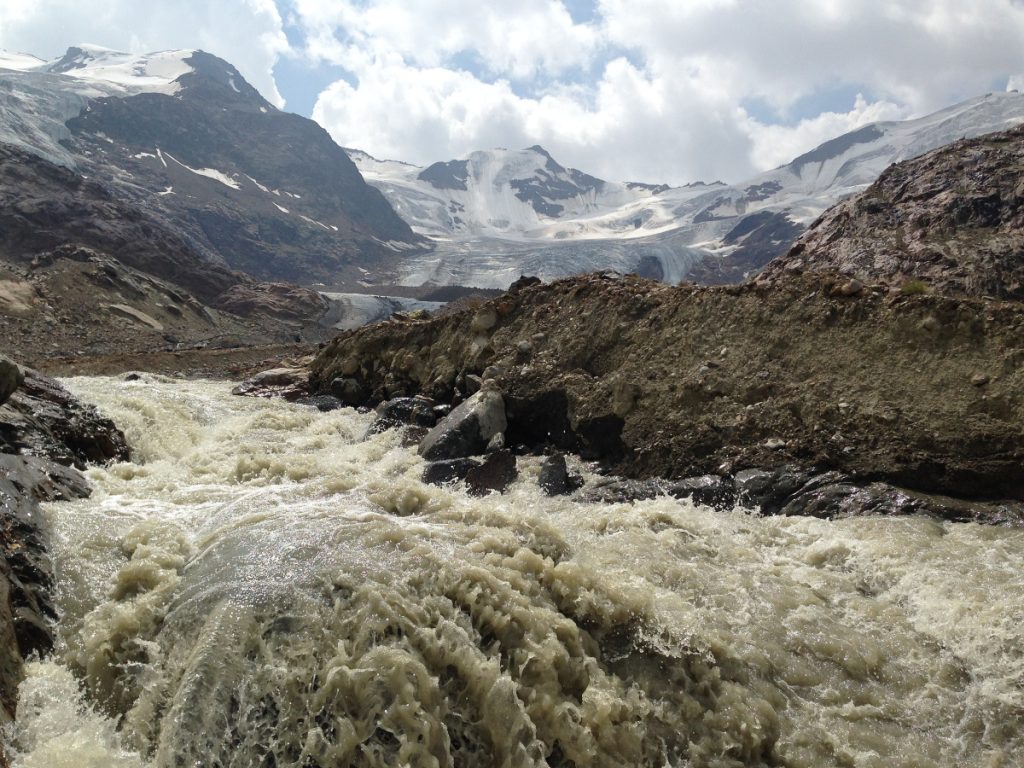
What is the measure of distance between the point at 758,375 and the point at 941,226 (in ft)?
56.3

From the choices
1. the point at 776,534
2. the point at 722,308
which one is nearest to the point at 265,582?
the point at 776,534

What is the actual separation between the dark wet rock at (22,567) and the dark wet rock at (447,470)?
4740 millimetres

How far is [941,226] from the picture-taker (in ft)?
73.4

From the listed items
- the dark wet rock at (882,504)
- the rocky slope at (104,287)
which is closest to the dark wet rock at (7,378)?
the dark wet rock at (882,504)

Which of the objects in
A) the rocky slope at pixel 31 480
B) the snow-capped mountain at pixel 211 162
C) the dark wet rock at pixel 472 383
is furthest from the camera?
the snow-capped mountain at pixel 211 162

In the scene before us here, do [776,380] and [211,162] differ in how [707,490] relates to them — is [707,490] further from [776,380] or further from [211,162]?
[211,162]

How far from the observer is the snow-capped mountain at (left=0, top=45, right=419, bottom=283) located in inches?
3932

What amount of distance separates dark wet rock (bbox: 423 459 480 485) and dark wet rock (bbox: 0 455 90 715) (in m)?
4.74

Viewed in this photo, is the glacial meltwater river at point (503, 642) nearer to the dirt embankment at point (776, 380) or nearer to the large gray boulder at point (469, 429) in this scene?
the dirt embankment at point (776, 380)

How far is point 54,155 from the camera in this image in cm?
8606

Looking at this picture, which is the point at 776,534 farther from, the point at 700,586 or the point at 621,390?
the point at 621,390

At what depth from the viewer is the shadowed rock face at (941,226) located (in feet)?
64.1

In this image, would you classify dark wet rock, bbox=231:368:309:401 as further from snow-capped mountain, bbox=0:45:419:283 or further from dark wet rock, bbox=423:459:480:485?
snow-capped mountain, bbox=0:45:419:283

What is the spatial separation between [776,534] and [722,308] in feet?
16.6
